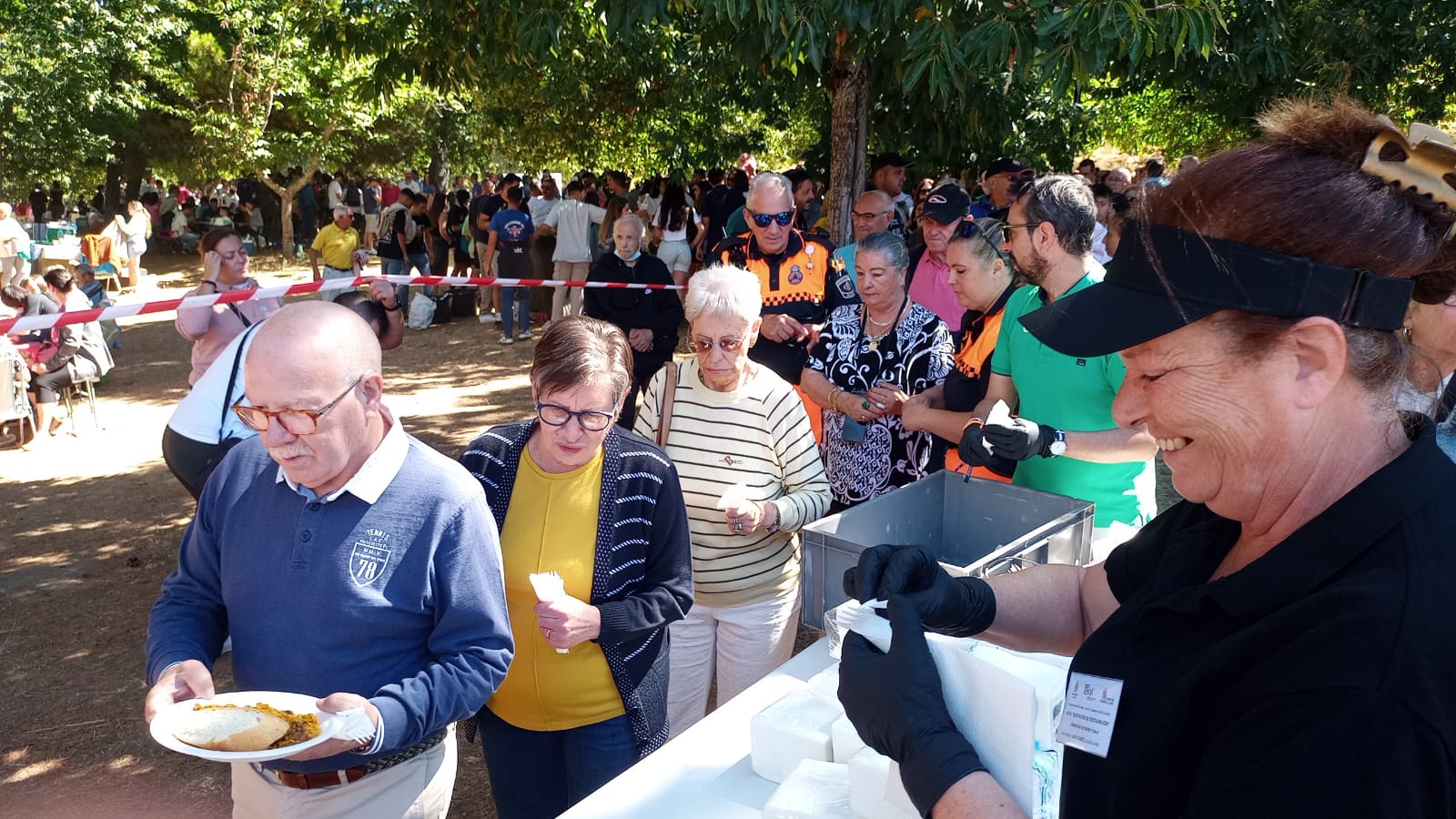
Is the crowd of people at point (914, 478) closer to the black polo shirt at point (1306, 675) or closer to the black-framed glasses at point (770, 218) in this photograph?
the black polo shirt at point (1306, 675)

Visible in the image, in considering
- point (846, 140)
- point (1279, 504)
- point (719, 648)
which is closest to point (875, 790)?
point (1279, 504)

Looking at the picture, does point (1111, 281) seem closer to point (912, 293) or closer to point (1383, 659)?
point (1383, 659)

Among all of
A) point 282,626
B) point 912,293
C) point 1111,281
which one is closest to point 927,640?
point 1111,281

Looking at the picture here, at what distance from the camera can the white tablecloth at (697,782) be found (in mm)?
2078

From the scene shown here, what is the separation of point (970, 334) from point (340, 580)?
8.24ft

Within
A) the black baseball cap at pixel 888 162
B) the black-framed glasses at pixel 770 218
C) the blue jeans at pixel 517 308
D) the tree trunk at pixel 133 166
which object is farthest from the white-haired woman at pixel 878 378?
the tree trunk at pixel 133 166

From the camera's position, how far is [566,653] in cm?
277

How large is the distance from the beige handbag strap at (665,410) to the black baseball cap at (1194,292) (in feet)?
7.44

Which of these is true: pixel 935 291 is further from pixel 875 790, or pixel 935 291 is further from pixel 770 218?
pixel 875 790

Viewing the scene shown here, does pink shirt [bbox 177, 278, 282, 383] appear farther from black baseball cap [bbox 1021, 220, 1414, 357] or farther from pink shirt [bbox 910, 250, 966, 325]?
black baseball cap [bbox 1021, 220, 1414, 357]

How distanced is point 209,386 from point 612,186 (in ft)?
39.6

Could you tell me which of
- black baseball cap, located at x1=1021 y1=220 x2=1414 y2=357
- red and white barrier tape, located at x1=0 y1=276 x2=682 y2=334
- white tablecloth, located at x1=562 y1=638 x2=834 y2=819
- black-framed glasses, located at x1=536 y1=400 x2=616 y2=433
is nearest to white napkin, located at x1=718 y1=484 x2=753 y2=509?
black-framed glasses, located at x1=536 y1=400 x2=616 y2=433

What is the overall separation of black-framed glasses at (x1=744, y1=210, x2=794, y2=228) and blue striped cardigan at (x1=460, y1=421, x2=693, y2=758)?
2894 millimetres

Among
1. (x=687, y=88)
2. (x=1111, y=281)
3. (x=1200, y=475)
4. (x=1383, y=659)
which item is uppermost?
(x=687, y=88)
